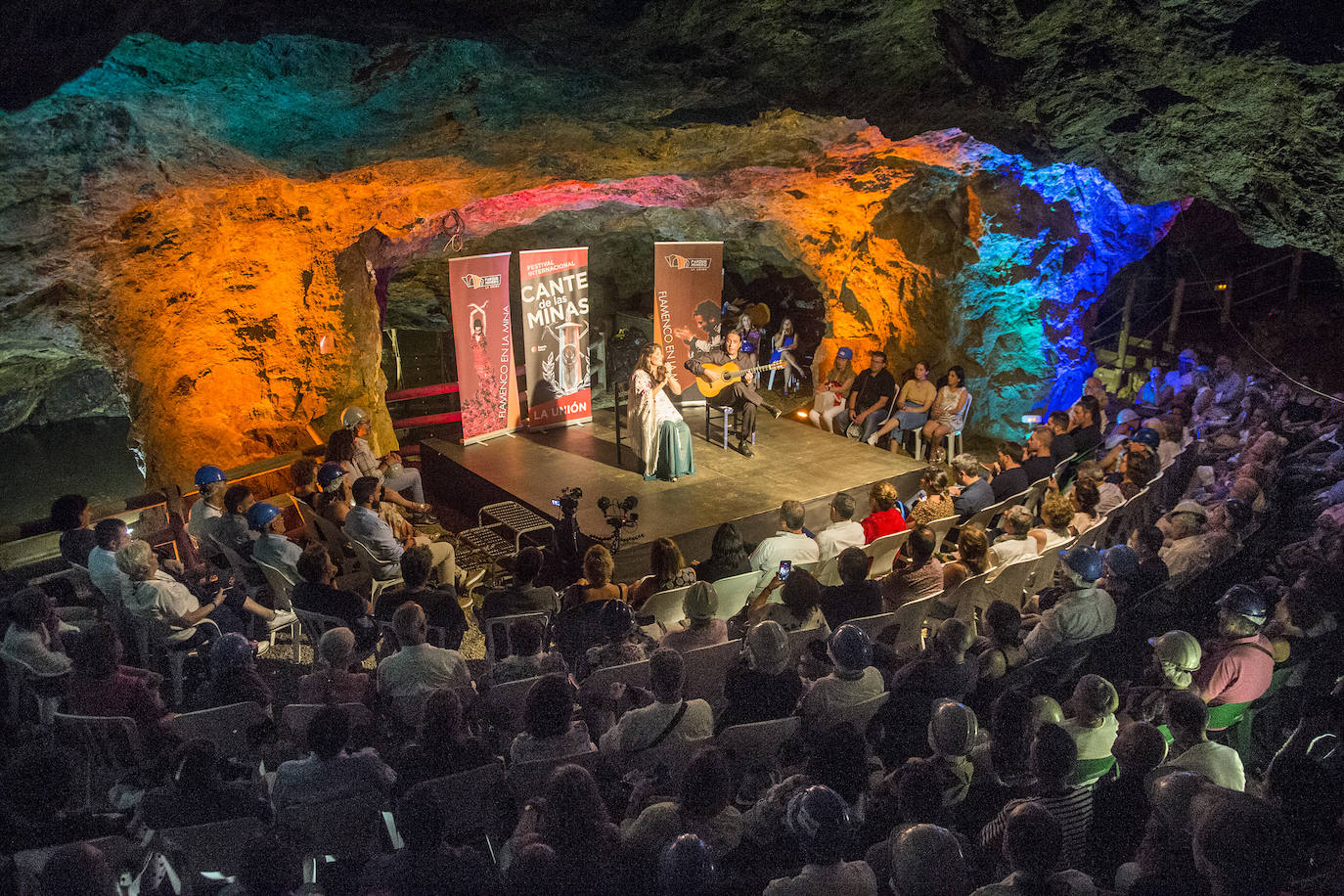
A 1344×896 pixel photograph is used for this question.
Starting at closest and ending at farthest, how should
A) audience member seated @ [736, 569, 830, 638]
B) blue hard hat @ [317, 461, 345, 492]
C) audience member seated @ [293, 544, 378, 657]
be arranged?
audience member seated @ [736, 569, 830, 638]
audience member seated @ [293, 544, 378, 657]
blue hard hat @ [317, 461, 345, 492]

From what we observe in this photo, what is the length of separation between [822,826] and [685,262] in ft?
28.5

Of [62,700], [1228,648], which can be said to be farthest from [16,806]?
[1228,648]

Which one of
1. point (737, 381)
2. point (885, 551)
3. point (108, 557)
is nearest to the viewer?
point (108, 557)

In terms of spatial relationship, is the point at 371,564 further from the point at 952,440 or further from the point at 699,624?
the point at 952,440

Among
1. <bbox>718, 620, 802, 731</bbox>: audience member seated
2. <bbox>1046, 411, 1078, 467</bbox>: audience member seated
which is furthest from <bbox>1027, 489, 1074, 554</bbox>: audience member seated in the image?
<bbox>718, 620, 802, 731</bbox>: audience member seated

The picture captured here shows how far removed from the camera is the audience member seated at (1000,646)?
3879mm

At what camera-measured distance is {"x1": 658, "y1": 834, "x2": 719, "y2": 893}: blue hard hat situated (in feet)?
7.75

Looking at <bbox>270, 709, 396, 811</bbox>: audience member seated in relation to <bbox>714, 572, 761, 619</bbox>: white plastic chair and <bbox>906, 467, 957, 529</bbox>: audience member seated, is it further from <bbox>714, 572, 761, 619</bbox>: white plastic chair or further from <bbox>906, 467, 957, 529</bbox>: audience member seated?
<bbox>906, 467, 957, 529</bbox>: audience member seated

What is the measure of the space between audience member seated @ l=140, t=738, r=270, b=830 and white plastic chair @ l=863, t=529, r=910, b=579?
4013 millimetres

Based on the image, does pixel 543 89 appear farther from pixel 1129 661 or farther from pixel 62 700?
pixel 1129 661

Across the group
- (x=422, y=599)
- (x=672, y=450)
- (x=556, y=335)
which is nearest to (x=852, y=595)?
(x=422, y=599)

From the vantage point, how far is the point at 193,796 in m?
2.89

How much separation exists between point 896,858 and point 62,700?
3.44 m

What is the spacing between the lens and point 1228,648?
12.2 feet
